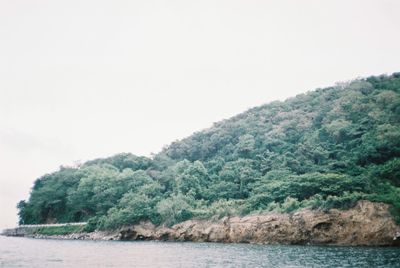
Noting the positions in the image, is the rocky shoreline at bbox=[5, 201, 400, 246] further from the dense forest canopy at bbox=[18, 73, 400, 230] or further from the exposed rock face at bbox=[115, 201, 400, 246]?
the dense forest canopy at bbox=[18, 73, 400, 230]

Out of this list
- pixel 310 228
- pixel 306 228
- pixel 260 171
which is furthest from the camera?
pixel 260 171

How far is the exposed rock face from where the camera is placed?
58.5 metres

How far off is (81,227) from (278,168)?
4686 cm

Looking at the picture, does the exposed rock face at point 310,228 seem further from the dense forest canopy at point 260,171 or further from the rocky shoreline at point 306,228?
the dense forest canopy at point 260,171

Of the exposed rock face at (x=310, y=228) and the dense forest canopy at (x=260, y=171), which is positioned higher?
the dense forest canopy at (x=260, y=171)

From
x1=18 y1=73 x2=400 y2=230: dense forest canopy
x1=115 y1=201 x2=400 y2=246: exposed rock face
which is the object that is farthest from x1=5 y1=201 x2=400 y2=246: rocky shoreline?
x1=18 y1=73 x2=400 y2=230: dense forest canopy

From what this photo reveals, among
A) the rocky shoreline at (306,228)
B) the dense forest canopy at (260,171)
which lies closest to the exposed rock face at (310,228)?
the rocky shoreline at (306,228)

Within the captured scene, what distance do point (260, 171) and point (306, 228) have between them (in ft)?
114

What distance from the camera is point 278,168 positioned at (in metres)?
92.0

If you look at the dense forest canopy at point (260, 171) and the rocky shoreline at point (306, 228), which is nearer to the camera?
the rocky shoreline at point (306, 228)

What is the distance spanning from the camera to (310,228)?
62.9 metres

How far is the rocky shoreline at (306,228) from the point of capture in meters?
58.6

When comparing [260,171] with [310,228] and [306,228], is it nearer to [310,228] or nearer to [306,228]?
[306,228]

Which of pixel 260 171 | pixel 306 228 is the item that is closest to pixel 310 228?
pixel 306 228
